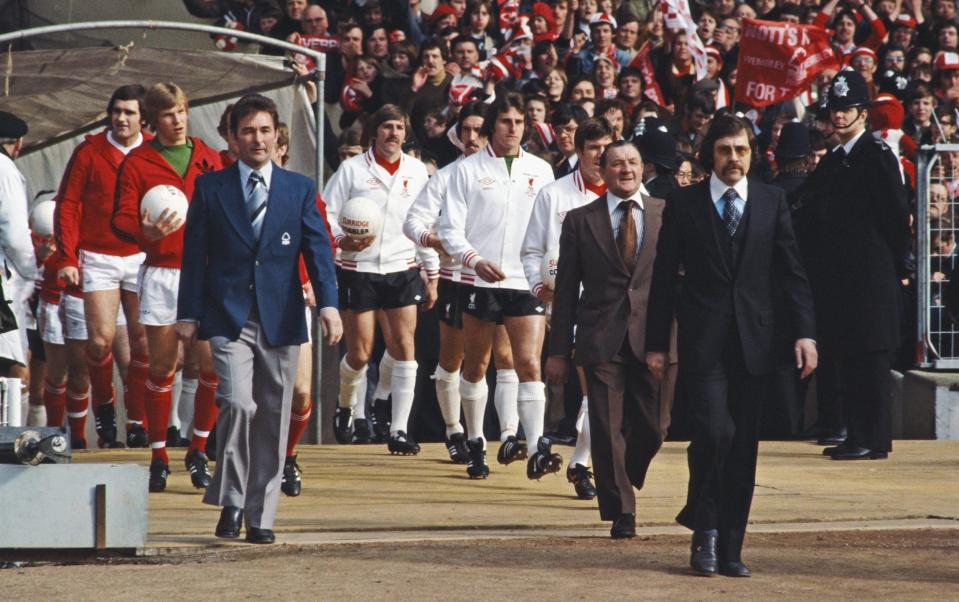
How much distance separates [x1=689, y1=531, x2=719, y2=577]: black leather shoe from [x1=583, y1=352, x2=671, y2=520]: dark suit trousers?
1175 mm

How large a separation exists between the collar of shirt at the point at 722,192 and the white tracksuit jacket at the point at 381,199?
16.6 feet

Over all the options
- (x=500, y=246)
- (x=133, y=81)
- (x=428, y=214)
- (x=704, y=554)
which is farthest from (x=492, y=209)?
(x=133, y=81)

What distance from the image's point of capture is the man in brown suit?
877 cm

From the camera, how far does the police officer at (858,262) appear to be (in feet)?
39.0

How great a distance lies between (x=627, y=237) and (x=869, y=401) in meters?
3.53

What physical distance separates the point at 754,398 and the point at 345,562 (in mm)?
1924

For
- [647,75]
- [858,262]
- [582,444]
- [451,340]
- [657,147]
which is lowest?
[582,444]

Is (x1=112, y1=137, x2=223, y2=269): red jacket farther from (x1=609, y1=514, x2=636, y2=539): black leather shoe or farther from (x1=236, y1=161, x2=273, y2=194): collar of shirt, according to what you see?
(x1=609, y1=514, x2=636, y2=539): black leather shoe

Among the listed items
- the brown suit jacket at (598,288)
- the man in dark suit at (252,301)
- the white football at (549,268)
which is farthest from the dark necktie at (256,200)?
the white football at (549,268)

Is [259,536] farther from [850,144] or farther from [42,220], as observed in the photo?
[850,144]

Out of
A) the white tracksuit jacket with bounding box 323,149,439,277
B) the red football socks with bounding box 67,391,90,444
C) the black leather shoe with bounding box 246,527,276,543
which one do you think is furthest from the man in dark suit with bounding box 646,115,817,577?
the red football socks with bounding box 67,391,90,444

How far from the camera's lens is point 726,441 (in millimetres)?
7566

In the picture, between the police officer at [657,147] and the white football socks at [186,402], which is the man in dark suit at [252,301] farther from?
the white football socks at [186,402]

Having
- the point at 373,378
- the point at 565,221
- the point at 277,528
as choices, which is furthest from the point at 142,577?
the point at 373,378
